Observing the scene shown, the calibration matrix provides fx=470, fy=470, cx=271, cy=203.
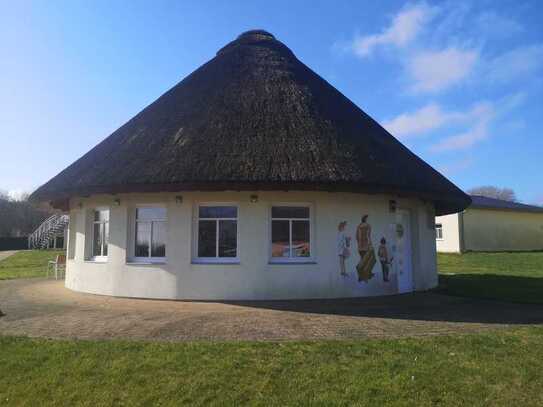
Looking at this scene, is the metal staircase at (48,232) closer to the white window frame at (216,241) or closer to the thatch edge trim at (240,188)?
the thatch edge trim at (240,188)

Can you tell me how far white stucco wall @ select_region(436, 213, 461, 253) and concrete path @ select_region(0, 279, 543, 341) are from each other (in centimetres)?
2388

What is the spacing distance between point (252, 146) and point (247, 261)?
3075mm

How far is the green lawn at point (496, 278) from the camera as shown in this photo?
14.0m

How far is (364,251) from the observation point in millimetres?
13367

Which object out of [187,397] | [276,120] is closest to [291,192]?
[276,120]

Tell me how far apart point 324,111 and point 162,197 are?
5.65 m

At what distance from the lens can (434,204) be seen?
16.6 m

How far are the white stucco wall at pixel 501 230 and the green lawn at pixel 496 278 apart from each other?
5161 millimetres

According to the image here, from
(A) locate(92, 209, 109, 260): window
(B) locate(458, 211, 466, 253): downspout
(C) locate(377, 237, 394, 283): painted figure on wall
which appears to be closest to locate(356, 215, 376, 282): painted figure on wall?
(C) locate(377, 237, 394, 283): painted figure on wall

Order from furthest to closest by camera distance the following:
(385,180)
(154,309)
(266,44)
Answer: (266,44) < (385,180) < (154,309)

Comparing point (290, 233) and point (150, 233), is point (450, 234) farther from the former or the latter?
point (150, 233)

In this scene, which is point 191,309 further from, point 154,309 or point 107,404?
point 107,404

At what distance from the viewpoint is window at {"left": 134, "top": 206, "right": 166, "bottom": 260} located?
13.2 metres

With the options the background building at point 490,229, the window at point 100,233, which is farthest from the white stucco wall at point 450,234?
the window at point 100,233
